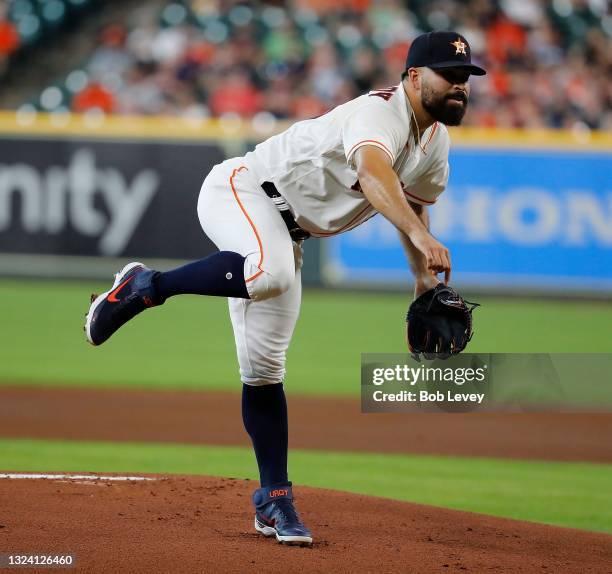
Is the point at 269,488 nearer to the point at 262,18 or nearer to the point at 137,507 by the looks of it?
the point at 137,507

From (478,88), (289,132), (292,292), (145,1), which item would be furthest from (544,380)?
(145,1)

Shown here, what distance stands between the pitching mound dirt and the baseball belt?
3.89 ft

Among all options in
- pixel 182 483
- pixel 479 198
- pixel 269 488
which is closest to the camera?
pixel 269 488

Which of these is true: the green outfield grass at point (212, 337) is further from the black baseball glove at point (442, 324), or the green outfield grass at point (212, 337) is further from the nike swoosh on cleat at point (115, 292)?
the black baseball glove at point (442, 324)

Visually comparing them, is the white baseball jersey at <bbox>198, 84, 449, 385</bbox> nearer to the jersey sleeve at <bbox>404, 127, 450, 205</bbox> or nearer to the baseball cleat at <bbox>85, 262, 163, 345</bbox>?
the jersey sleeve at <bbox>404, 127, 450, 205</bbox>

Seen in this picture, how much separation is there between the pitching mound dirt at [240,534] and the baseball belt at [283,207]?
1185mm

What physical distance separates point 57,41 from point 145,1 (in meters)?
1.39

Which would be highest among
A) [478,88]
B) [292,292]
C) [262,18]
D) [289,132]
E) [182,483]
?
[262,18]

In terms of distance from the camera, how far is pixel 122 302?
4.39m

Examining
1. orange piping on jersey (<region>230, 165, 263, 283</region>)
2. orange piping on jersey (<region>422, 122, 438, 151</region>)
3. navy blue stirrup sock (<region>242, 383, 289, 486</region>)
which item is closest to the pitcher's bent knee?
orange piping on jersey (<region>230, 165, 263, 283</region>)

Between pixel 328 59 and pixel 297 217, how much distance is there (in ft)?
33.5

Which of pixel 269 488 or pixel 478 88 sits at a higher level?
pixel 478 88

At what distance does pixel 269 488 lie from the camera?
14.8 feet

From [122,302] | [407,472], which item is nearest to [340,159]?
[122,302]
